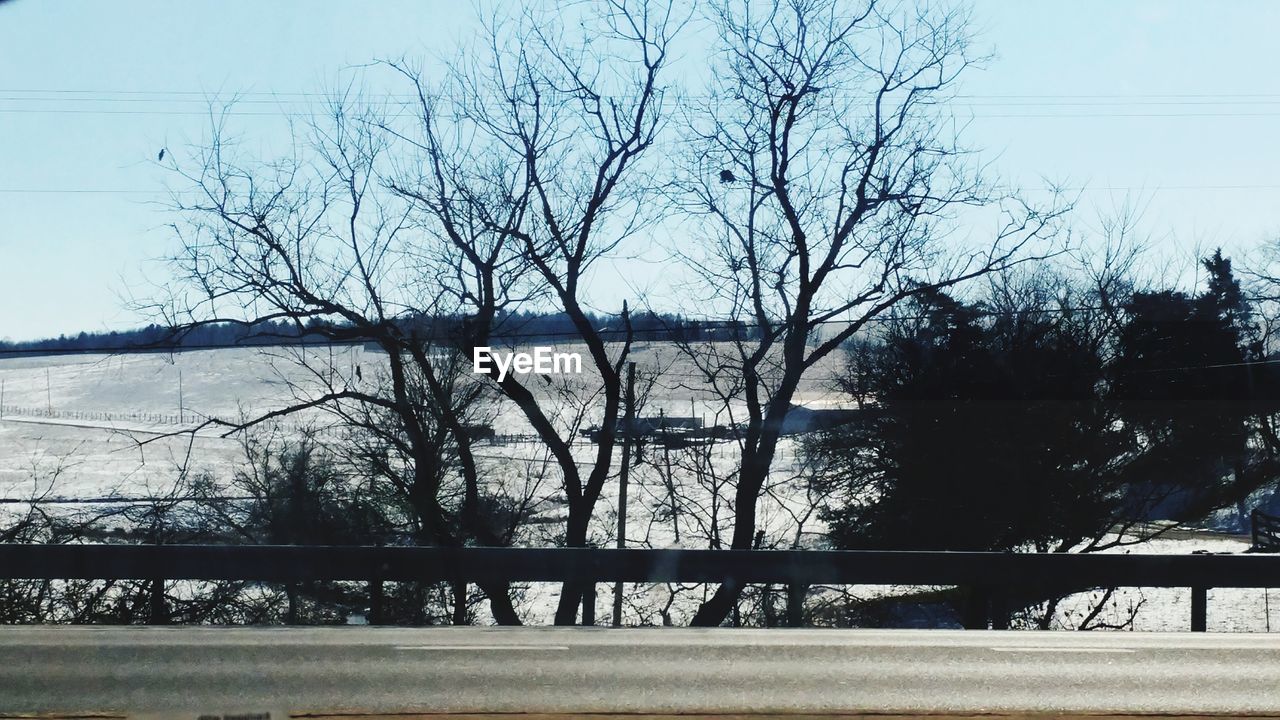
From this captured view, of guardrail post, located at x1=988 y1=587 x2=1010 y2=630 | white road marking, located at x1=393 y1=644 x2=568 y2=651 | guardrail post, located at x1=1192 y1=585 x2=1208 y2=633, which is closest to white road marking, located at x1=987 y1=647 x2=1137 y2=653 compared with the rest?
guardrail post, located at x1=1192 y1=585 x2=1208 y2=633

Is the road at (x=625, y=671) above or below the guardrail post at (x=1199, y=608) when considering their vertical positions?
above

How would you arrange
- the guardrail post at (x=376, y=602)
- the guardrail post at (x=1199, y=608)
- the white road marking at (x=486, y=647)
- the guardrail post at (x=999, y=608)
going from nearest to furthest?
the white road marking at (x=486, y=647), the guardrail post at (x=1199, y=608), the guardrail post at (x=376, y=602), the guardrail post at (x=999, y=608)

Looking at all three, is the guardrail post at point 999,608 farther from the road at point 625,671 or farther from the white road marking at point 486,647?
the white road marking at point 486,647

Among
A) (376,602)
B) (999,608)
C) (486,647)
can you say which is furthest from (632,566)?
(999,608)

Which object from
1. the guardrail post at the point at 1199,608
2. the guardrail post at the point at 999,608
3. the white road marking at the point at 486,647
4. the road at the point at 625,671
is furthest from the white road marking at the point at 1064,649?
the guardrail post at the point at 999,608

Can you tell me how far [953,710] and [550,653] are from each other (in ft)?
10.6

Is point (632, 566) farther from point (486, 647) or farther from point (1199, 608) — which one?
point (1199, 608)

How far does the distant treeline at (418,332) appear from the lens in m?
16.1

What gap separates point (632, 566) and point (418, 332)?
719 centimetres

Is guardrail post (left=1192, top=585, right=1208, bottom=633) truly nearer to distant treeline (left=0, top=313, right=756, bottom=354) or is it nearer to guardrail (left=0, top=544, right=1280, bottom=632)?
guardrail (left=0, top=544, right=1280, bottom=632)

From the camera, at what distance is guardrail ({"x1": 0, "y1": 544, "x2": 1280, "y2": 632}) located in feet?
35.5

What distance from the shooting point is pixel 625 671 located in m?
7.36

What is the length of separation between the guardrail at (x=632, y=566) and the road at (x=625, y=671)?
1229 millimetres

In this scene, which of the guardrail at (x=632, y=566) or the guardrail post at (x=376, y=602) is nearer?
the guardrail at (x=632, y=566)
